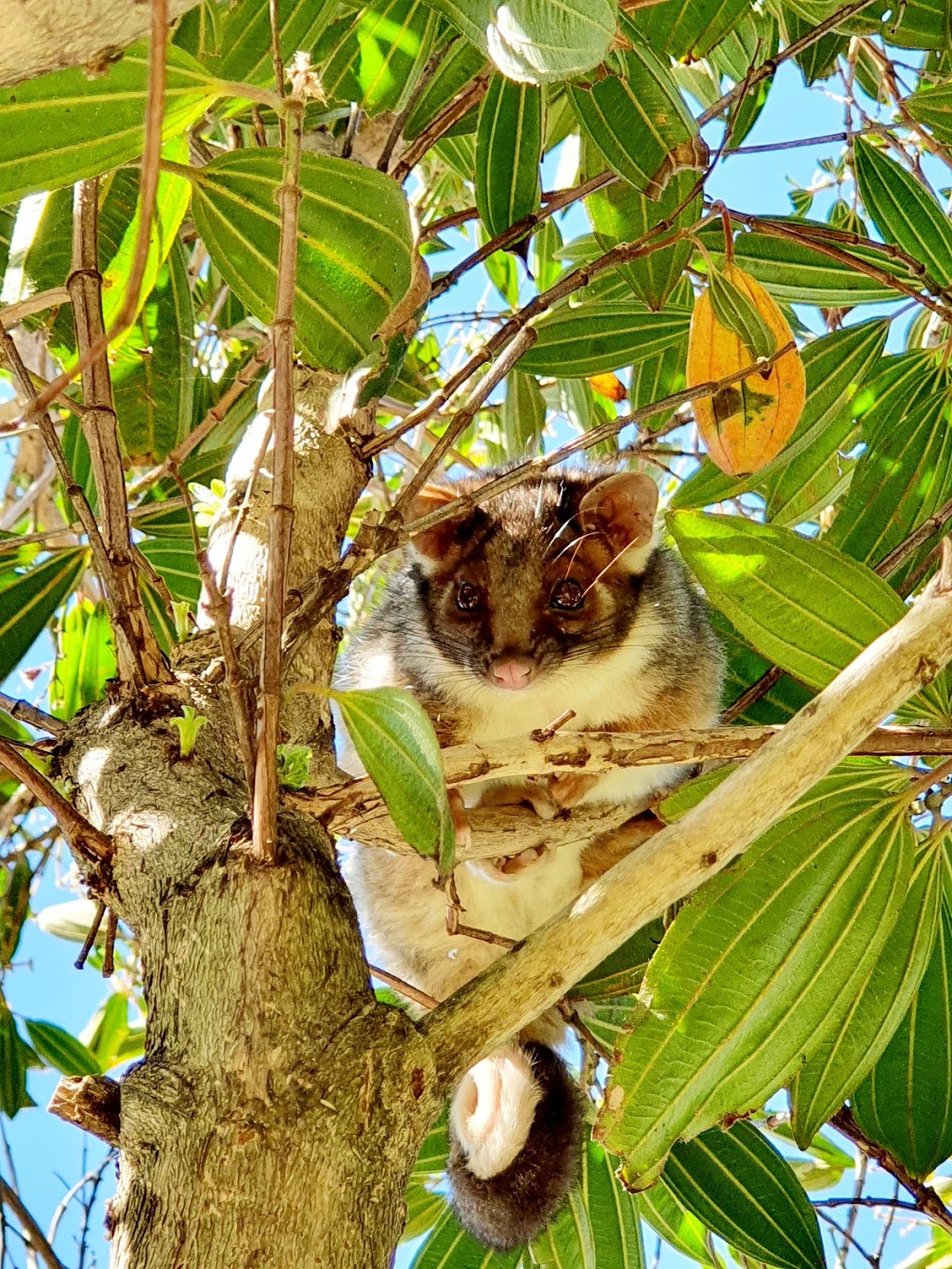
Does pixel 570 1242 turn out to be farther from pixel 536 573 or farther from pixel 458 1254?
pixel 536 573

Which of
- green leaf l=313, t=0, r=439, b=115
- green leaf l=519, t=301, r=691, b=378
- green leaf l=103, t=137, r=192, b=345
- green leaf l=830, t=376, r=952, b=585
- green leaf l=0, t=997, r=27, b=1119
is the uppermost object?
green leaf l=313, t=0, r=439, b=115

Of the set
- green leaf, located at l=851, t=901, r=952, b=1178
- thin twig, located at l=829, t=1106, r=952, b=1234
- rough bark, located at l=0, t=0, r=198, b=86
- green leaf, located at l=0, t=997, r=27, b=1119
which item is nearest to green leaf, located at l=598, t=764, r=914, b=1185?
green leaf, located at l=851, t=901, r=952, b=1178

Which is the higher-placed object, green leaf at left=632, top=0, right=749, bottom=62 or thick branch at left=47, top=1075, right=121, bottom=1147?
green leaf at left=632, top=0, right=749, bottom=62

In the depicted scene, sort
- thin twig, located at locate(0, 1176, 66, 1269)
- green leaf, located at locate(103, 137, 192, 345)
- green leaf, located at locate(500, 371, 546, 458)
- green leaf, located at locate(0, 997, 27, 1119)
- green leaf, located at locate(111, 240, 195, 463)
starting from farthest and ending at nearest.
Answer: green leaf, located at locate(500, 371, 546, 458), green leaf, located at locate(0, 997, 27, 1119), green leaf, located at locate(111, 240, 195, 463), thin twig, located at locate(0, 1176, 66, 1269), green leaf, located at locate(103, 137, 192, 345)

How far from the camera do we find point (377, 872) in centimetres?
311

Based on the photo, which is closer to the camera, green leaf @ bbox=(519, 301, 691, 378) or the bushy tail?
the bushy tail

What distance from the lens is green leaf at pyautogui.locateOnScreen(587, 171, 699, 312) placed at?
2.31 meters

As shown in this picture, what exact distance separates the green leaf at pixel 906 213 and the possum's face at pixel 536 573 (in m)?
0.77

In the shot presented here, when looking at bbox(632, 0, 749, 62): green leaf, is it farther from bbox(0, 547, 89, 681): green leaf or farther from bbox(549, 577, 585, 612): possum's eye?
bbox(0, 547, 89, 681): green leaf

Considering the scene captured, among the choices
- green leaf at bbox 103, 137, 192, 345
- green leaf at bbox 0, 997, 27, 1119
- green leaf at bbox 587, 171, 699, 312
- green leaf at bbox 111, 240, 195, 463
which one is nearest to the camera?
green leaf at bbox 103, 137, 192, 345

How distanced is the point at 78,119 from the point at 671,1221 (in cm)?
254

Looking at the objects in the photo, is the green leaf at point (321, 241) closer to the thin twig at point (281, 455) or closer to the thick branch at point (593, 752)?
the thin twig at point (281, 455)

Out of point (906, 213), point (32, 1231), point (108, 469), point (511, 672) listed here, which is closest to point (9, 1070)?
point (32, 1231)

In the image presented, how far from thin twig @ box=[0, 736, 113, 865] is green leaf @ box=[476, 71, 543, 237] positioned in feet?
4.30
